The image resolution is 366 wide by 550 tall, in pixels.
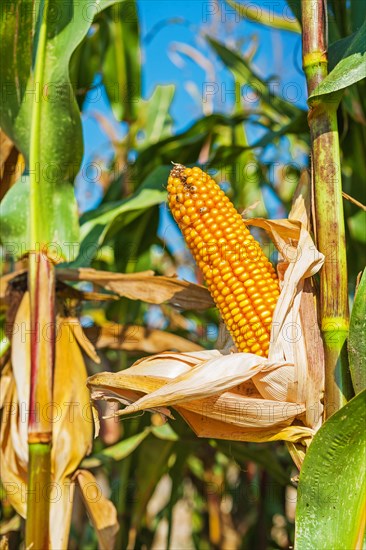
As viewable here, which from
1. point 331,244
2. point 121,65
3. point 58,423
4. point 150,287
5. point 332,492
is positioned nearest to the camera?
point 332,492

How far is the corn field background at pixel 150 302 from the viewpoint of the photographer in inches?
37.2

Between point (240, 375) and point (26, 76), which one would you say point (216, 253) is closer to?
point (240, 375)

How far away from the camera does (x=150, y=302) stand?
1483 millimetres

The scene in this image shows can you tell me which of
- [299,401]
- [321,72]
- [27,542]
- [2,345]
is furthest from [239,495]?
[321,72]

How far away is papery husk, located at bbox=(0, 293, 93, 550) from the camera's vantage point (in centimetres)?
131

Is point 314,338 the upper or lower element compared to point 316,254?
lower

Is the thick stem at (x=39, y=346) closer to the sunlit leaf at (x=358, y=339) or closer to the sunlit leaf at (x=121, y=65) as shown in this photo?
the sunlit leaf at (x=358, y=339)

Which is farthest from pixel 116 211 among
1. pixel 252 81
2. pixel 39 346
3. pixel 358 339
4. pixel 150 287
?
pixel 358 339

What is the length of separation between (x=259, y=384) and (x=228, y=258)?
211 mm

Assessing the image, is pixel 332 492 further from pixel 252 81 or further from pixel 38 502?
pixel 252 81

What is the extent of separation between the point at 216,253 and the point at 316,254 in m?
0.17

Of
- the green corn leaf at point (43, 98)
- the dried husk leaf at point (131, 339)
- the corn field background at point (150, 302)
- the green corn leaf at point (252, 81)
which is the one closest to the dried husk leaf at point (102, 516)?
the corn field background at point (150, 302)

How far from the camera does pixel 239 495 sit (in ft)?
9.45

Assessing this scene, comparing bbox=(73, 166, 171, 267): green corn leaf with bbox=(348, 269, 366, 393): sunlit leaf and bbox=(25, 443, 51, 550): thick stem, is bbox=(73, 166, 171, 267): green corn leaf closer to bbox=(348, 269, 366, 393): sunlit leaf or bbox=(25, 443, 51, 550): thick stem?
bbox=(25, 443, 51, 550): thick stem
